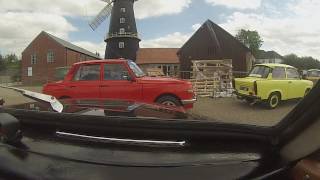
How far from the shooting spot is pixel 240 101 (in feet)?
7.22

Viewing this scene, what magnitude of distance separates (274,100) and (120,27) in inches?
1746

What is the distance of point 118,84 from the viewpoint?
409 inches

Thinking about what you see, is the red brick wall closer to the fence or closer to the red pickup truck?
the red pickup truck

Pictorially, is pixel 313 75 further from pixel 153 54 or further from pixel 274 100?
pixel 153 54

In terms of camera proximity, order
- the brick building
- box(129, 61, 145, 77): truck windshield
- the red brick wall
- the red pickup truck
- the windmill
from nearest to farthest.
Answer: the brick building → the red brick wall → the red pickup truck → box(129, 61, 145, 77): truck windshield → the windmill

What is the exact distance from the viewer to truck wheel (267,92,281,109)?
1552 millimetres

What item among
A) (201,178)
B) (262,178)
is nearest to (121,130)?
(201,178)

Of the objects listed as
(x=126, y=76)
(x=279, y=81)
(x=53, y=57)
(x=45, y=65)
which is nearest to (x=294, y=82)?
(x=279, y=81)

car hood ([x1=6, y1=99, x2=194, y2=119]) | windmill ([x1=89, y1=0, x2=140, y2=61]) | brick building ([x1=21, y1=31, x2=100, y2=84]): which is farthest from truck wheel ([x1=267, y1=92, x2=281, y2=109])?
windmill ([x1=89, y1=0, x2=140, y2=61])

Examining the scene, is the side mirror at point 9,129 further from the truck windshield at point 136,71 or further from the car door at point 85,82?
the truck windshield at point 136,71

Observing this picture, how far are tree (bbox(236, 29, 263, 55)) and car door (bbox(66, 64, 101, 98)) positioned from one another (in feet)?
27.9

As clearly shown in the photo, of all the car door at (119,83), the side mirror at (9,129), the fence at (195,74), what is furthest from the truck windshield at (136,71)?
the side mirror at (9,129)

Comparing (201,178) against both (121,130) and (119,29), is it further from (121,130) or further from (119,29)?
(119,29)

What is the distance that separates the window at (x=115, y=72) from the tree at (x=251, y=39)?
894 centimetres
